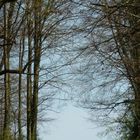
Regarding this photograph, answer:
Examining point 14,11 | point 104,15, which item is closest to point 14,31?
point 14,11

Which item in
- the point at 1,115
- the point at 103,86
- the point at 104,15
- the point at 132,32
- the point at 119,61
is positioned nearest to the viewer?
the point at 104,15

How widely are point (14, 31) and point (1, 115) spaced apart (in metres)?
10.4

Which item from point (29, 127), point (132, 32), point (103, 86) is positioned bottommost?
point (29, 127)

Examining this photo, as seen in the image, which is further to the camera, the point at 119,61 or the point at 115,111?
the point at 115,111

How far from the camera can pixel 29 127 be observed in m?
20.2

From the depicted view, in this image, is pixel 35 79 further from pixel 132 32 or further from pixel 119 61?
pixel 132 32

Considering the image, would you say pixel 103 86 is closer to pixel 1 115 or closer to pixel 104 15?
pixel 104 15

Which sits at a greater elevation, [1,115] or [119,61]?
[119,61]

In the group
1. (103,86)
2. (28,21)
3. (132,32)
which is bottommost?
(103,86)

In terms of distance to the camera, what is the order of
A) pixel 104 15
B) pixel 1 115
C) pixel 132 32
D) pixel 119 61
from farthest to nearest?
pixel 1 115, pixel 119 61, pixel 132 32, pixel 104 15

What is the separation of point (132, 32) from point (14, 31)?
6.85 m

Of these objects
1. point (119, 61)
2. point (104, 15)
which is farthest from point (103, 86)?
point (104, 15)

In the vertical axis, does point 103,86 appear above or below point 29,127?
above

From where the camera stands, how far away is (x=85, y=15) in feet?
43.3
